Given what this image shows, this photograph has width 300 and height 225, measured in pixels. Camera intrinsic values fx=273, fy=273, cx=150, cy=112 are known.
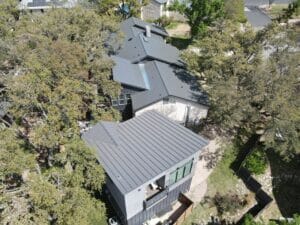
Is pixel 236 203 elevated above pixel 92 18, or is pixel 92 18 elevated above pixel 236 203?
pixel 92 18

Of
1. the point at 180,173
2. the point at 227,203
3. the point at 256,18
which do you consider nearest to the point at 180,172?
the point at 180,173

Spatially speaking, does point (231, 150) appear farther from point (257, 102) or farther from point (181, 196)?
point (181, 196)

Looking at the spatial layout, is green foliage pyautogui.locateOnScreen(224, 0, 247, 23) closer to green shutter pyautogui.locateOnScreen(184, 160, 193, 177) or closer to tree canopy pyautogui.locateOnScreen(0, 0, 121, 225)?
tree canopy pyautogui.locateOnScreen(0, 0, 121, 225)

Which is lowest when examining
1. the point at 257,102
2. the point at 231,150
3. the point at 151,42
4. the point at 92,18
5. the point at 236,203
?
the point at 236,203

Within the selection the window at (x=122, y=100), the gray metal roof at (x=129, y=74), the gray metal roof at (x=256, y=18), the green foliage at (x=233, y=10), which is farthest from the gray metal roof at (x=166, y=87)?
the gray metal roof at (x=256, y=18)

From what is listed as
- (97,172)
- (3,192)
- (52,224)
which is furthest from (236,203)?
(3,192)

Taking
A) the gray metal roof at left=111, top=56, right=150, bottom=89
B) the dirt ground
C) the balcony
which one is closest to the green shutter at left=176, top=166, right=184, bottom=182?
the balcony

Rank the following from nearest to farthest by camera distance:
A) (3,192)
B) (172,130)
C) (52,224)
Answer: (3,192) → (52,224) → (172,130)
